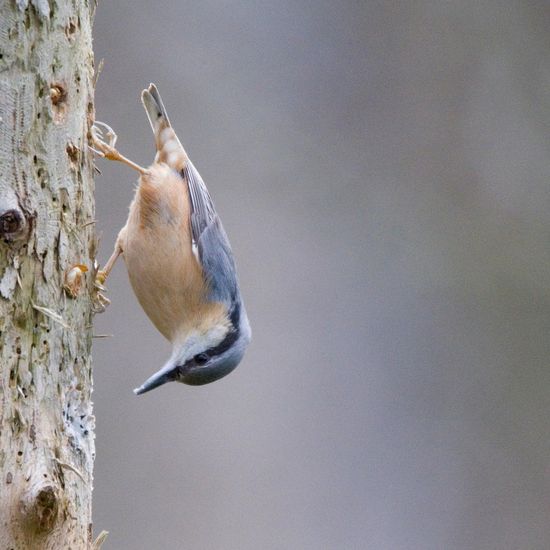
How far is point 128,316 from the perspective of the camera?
556cm

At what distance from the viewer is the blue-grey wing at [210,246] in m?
3.26

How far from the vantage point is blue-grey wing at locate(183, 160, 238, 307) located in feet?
10.7

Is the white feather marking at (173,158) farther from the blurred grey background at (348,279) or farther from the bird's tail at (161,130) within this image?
the blurred grey background at (348,279)

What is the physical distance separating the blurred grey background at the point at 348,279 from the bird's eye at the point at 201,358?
2.31 meters

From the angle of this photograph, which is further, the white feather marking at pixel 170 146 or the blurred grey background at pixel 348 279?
the blurred grey background at pixel 348 279

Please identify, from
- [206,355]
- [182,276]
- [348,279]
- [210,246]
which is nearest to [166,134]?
[210,246]

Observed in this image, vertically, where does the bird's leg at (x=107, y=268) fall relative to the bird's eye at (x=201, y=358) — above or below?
above

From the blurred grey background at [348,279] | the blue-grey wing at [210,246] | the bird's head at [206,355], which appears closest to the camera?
A: the bird's head at [206,355]

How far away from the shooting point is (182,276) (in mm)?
3227

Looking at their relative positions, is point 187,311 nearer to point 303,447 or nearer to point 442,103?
A: point 303,447

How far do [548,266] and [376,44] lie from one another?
2.48 metres

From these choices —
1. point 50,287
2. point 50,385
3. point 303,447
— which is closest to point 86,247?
point 50,287

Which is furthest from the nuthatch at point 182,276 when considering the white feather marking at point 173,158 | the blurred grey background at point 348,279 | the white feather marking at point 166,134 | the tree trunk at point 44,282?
the blurred grey background at point 348,279

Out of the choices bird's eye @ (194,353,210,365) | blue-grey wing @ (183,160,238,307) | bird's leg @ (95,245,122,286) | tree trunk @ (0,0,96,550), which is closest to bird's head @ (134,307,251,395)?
bird's eye @ (194,353,210,365)
